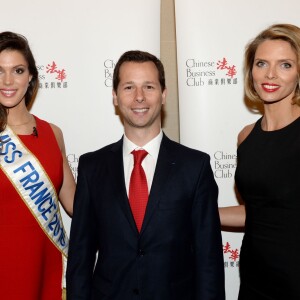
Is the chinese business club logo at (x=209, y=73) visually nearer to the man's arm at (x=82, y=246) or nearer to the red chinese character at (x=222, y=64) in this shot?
the red chinese character at (x=222, y=64)

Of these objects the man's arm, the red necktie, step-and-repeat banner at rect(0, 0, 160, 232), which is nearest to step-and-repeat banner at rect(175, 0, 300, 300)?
step-and-repeat banner at rect(0, 0, 160, 232)

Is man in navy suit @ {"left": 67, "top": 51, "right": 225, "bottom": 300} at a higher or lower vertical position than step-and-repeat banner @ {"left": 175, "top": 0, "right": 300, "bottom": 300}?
lower

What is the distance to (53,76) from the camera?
2.40m

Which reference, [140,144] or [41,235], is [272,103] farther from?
[41,235]

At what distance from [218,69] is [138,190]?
887 mm

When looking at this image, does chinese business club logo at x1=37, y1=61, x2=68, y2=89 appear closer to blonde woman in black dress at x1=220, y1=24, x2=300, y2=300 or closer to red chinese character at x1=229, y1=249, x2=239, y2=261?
blonde woman in black dress at x1=220, y1=24, x2=300, y2=300

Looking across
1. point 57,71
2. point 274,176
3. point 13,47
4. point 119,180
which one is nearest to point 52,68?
point 57,71

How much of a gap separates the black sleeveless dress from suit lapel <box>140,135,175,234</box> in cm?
31

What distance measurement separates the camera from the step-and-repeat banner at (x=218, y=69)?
236 centimetres

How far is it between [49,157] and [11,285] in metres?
0.54

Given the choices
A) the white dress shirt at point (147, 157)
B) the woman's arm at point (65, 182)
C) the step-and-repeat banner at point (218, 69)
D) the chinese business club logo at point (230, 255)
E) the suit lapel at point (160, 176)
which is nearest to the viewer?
the suit lapel at point (160, 176)

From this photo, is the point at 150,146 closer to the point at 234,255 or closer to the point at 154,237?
the point at 154,237

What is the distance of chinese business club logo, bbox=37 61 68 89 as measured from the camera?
7.86 ft

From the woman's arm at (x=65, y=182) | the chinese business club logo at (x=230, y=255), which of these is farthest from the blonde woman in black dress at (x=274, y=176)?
the woman's arm at (x=65, y=182)
